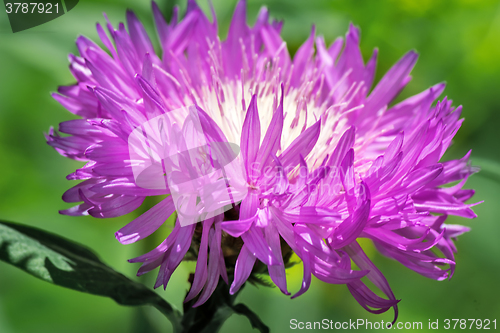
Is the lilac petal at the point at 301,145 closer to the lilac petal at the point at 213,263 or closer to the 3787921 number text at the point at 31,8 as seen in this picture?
the lilac petal at the point at 213,263

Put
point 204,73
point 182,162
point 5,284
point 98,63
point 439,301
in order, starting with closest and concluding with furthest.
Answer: point 182,162, point 98,63, point 204,73, point 5,284, point 439,301

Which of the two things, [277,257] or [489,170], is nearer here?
[277,257]

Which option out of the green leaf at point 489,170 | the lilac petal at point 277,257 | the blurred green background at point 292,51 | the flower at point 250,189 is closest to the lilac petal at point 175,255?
the flower at point 250,189

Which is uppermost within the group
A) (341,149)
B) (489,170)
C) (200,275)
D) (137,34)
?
(137,34)

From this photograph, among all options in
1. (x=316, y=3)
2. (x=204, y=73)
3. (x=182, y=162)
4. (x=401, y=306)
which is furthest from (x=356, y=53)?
(x=401, y=306)

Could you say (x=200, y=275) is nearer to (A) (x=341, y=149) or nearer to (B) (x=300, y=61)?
(A) (x=341, y=149)

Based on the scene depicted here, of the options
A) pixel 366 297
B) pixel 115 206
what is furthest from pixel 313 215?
pixel 115 206

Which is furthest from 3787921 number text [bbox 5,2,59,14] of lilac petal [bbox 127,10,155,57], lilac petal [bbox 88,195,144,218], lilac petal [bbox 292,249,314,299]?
lilac petal [bbox 292,249,314,299]

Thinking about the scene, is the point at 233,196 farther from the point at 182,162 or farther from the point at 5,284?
the point at 5,284
